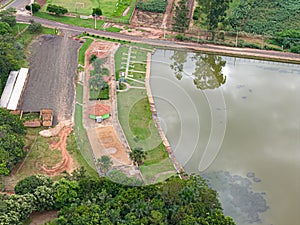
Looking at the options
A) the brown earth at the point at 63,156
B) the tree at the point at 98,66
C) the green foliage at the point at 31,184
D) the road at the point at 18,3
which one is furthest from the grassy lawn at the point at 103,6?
the green foliage at the point at 31,184

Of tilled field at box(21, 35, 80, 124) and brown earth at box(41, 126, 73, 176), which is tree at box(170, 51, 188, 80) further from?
brown earth at box(41, 126, 73, 176)

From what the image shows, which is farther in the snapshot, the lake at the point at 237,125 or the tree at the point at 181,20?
the tree at the point at 181,20

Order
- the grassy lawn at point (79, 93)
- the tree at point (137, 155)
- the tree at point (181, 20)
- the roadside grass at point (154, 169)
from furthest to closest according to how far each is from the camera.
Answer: the tree at point (181, 20), the grassy lawn at point (79, 93), the tree at point (137, 155), the roadside grass at point (154, 169)

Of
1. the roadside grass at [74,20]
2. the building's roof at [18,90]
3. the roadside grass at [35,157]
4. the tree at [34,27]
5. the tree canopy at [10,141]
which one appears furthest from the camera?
the roadside grass at [74,20]

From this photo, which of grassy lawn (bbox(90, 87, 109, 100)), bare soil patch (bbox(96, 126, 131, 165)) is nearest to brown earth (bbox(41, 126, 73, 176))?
bare soil patch (bbox(96, 126, 131, 165))

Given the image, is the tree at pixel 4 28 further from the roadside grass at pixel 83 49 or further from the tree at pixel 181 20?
the tree at pixel 181 20

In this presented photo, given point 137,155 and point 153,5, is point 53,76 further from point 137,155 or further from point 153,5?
point 153,5

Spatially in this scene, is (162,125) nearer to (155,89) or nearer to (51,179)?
(155,89)
